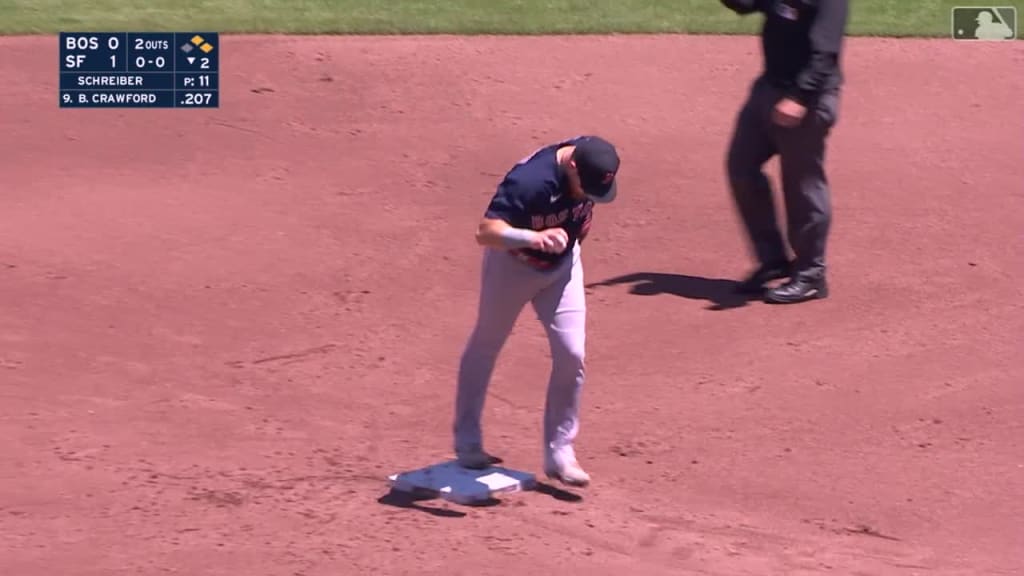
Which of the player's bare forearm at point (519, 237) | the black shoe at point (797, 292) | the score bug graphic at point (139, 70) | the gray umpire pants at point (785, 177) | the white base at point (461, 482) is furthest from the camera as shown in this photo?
the score bug graphic at point (139, 70)

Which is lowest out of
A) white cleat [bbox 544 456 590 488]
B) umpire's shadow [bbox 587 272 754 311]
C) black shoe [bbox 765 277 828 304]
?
white cleat [bbox 544 456 590 488]

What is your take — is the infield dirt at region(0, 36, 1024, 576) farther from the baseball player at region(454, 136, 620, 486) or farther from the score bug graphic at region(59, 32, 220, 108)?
the baseball player at region(454, 136, 620, 486)

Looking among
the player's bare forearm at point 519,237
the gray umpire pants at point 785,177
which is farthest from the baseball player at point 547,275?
the gray umpire pants at point 785,177

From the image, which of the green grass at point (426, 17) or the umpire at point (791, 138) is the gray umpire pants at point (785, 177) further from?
the green grass at point (426, 17)

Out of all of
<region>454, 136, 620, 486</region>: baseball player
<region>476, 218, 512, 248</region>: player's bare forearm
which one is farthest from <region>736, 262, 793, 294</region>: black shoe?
<region>476, 218, 512, 248</region>: player's bare forearm

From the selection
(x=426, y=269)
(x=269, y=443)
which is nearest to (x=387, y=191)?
(x=426, y=269)

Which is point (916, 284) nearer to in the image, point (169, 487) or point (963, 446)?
point (963, 446)
